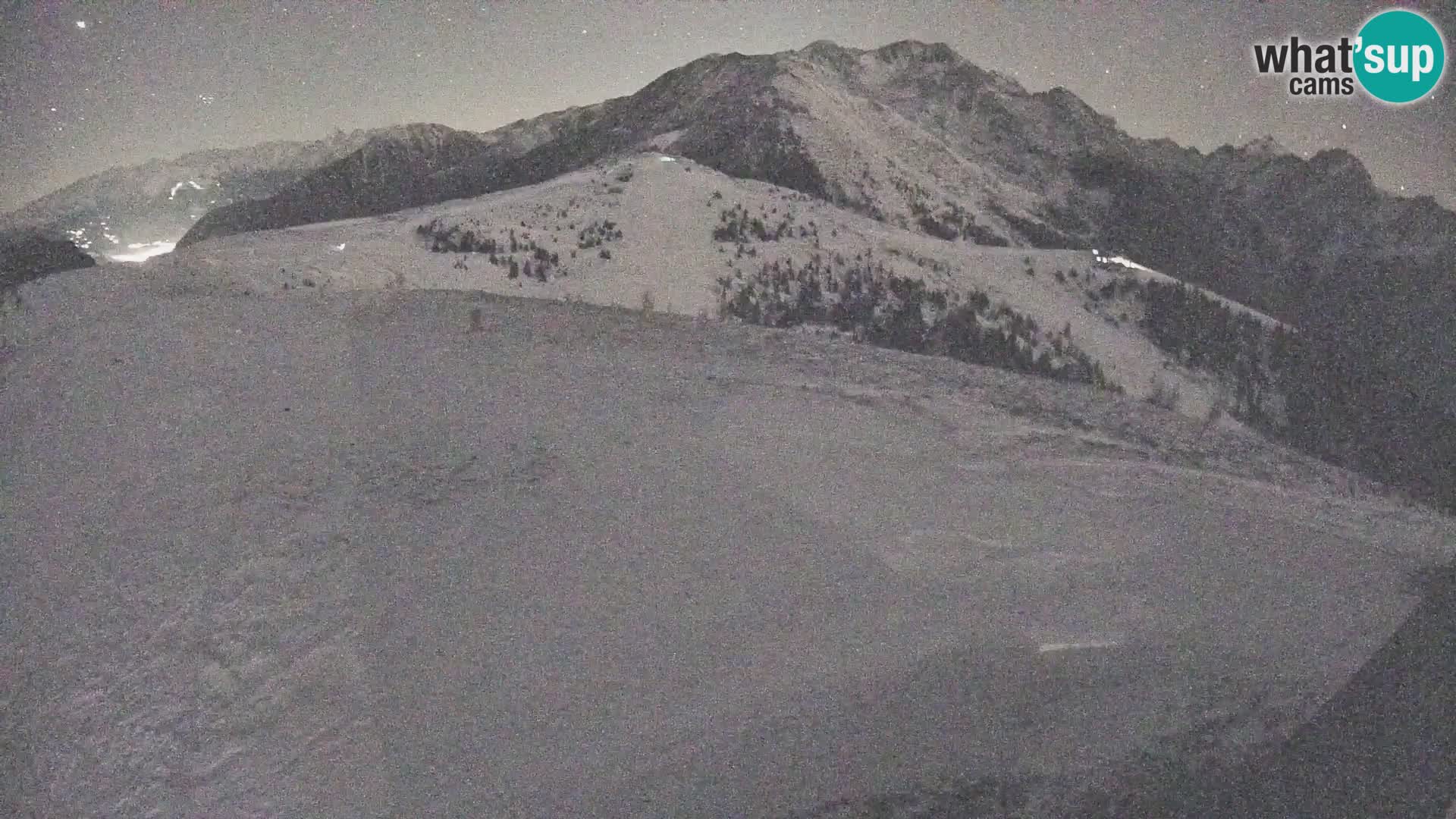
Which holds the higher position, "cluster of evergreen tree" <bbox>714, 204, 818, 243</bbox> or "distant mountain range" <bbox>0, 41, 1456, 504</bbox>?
"distant mountain range" <bbox>0, 41, 1456, 504</bbox>

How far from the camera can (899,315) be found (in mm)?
22312

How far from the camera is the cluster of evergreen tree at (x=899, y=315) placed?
20234 mm

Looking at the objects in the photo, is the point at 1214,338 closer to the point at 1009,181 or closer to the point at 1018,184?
the point at 1009,181

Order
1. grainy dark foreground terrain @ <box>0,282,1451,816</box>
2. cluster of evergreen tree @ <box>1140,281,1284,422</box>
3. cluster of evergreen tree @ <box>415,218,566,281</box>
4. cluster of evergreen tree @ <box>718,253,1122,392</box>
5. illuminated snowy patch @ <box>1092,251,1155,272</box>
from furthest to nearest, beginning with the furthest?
illuminated snowy patch @ <box>1092,251,1155,272</box>, cluster of evergreen tree @ <box>1140,281,1284,422</box>, cluster of evergreen tree @ <box>718,253,1122,392</box>, cluster of evergreen tree @ <box>415,218,566,281</box>, grainy dark foreground terrain @ <box>0,282,1451,816</box>

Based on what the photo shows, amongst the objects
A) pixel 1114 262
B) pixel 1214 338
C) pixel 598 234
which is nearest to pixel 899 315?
pixel 598 234

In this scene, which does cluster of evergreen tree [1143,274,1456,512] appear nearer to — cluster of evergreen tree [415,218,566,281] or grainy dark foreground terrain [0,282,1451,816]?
grainy dark foreground terrain [0,282,1451,816]

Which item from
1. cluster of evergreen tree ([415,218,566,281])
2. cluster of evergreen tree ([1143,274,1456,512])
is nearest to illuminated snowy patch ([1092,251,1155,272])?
cluster of evergreen tree ([1143,274,1456,512])

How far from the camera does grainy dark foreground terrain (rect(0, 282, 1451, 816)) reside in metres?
4.71

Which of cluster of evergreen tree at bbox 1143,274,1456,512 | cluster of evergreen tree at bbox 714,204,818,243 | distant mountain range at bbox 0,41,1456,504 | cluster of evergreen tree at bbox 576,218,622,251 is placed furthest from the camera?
distant mountain range at bbox 0,41,1456,504

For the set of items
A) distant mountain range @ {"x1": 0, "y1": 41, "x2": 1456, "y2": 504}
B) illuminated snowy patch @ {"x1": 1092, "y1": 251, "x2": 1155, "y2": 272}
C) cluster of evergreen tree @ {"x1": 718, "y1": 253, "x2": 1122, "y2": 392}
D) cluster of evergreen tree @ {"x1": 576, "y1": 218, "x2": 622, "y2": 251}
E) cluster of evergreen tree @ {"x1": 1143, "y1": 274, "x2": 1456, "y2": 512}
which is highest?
distant mountain range @ {"x1": 0, "y1": 41, "x2": 1456, "y2": 504}

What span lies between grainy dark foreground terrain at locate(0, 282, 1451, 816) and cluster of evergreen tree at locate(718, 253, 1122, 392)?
33.3ft

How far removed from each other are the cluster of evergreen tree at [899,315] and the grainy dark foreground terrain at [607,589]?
1014 centimetres

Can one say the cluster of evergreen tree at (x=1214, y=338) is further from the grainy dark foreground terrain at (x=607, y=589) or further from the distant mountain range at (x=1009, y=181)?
the grainy dark foreground terrain at (x=607, y=589)

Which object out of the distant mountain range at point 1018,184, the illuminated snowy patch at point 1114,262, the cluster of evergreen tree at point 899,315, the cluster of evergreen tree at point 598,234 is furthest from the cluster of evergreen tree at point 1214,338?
the cluster of evergreen tree at point 598,234
